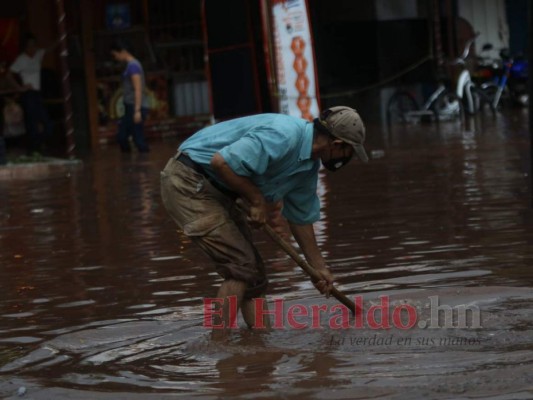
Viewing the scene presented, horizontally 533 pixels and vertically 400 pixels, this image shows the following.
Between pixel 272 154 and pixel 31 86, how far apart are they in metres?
13.6

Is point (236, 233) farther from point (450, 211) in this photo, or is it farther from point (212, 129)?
point (450, 211)

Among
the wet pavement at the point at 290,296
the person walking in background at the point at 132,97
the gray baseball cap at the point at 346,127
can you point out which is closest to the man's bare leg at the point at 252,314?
the wet pavement at the point at 290,296

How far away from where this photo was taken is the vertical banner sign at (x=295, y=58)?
1667 centimetres

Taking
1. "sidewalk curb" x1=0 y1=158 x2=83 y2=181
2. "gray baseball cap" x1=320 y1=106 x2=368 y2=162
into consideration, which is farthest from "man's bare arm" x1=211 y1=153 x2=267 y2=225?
"sidewalk curb" x1=0 y1=158 x2=83 y2=181

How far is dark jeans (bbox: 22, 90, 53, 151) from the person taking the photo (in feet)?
62.9

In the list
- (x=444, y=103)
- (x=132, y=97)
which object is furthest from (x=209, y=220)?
(x=444, y=103)

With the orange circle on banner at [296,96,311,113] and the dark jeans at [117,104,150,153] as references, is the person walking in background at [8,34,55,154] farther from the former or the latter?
the orange circle on banner at [296,96,311,113]

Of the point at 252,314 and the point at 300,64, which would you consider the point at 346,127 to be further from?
the point at 300,64

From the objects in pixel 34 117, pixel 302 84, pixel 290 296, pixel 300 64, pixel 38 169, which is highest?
pixel 300 64

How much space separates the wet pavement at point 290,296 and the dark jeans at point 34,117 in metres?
5.45

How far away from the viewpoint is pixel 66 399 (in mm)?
5496

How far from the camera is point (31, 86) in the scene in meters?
19.1

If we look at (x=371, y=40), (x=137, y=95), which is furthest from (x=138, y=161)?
(x=371, y=40)

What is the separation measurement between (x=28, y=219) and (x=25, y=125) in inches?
322
